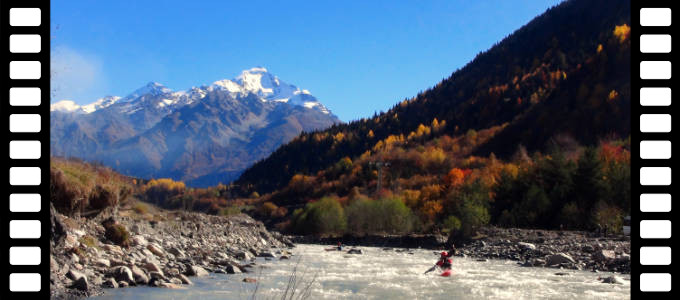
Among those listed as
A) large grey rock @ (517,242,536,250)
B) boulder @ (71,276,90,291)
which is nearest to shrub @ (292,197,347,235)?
large grey rock @ (517,242,536,250)

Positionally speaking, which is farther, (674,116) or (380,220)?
(380,220)

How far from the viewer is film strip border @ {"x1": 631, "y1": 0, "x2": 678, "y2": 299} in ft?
15.3

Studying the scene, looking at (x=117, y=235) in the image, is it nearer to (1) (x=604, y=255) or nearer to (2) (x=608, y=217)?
(1) (x=604, y=255)

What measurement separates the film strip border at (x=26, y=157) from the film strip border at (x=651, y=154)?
17.0 feet

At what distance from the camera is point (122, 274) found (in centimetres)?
1547

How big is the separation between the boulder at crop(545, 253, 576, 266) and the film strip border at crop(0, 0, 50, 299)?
2756 centimetres

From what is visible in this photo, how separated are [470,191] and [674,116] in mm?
62453

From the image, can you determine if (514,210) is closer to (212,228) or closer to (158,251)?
(212,228)

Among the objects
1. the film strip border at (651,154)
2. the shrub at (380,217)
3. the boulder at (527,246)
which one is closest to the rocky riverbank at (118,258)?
the film strip border at (651,154)

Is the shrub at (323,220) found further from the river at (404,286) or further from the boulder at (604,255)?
the river at (404,286)

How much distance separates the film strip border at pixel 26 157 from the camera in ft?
15.4

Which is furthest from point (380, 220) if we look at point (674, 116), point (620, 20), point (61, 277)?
point (620, 20)

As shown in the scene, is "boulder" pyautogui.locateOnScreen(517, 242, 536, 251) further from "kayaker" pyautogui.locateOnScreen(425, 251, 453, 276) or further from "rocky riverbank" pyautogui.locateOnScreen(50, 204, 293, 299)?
"rocky riverbank" pyautogui.locateOnScreen(50, 204, 293, 299)

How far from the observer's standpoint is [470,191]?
6562 cm
